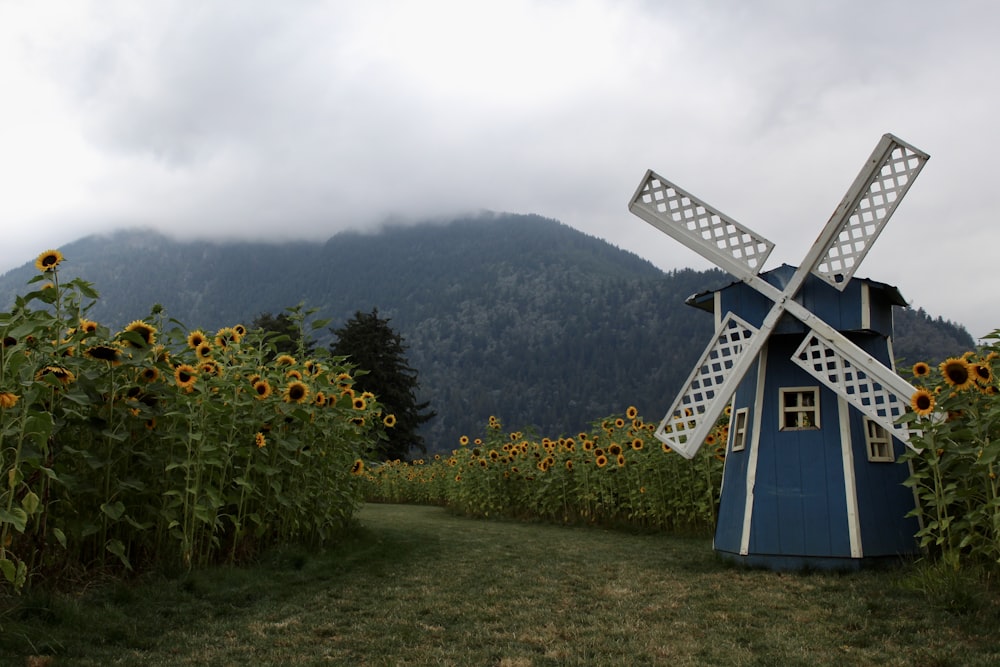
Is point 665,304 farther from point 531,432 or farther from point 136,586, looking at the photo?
point 136,586

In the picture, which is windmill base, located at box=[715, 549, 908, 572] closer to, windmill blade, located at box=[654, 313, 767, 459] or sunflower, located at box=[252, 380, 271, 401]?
windmill blade, located at box=[654, 313, 767, 459]

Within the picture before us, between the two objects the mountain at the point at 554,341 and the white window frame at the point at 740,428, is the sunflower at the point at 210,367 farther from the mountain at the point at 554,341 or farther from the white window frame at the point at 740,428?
the mountain at the point at 554,341

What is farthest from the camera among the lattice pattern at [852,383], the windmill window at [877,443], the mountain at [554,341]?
the mountain at [554,341]

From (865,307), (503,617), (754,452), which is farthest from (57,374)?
(865,307)

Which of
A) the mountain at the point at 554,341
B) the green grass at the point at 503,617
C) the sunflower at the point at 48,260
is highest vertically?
the mountain at the point at 554,341

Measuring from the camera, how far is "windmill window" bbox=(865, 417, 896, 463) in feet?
26.3

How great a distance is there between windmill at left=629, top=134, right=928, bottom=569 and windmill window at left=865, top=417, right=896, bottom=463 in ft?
0.05

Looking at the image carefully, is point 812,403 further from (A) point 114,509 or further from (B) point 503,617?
(A) point 114,509

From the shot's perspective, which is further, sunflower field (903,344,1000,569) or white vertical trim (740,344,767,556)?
white vertical trim (740,344,767,556)

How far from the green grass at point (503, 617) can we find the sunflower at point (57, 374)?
54.5 inches

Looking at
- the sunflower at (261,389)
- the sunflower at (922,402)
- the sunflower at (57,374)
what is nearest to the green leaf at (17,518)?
the sunflower at (57,374)

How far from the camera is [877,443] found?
820 cm

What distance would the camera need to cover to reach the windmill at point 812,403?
775 centimetres

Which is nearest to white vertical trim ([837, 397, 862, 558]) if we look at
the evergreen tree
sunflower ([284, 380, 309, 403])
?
sunflower ([284, 380, 309, 403])
